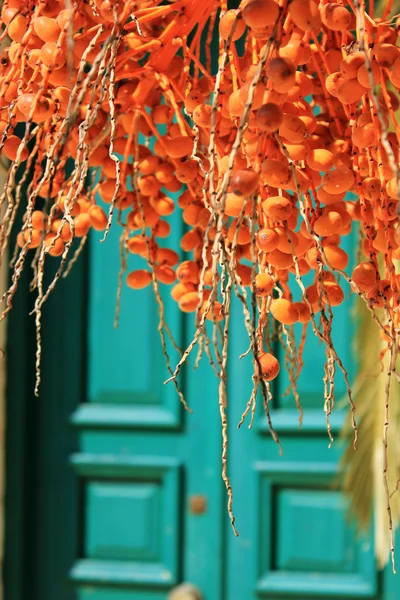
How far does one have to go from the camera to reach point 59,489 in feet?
5.99

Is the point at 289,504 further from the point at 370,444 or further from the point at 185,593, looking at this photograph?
the point at 370,444

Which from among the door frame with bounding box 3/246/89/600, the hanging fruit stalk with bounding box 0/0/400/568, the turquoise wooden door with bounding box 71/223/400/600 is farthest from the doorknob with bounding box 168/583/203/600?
the hanging fruit stalk with bounding box 0/0/400/568

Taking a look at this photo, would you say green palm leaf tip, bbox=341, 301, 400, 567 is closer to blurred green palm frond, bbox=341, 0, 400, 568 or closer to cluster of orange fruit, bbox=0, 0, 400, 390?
blurred green palm frond, bbox=341, 0, 400, 568

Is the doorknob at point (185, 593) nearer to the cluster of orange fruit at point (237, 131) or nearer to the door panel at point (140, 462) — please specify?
the door panel at point (140, 462)

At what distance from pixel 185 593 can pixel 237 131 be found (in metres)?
1.47

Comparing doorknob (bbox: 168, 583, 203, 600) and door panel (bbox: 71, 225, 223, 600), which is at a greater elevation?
door panel (bbox: 71, 225, 223, 600)

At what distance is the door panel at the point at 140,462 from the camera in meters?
1.76

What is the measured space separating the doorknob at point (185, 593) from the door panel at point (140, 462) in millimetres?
17

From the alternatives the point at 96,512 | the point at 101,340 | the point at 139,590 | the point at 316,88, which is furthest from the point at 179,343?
the point at 316,88

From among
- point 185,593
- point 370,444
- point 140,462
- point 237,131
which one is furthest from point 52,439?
point 237,131

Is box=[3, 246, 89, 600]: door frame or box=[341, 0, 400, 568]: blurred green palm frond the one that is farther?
box=[3, 246, 89, 600]: door frame

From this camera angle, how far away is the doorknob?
68.3 inches

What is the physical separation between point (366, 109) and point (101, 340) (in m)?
1.39

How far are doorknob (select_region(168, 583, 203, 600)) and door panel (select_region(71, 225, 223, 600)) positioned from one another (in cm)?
2
